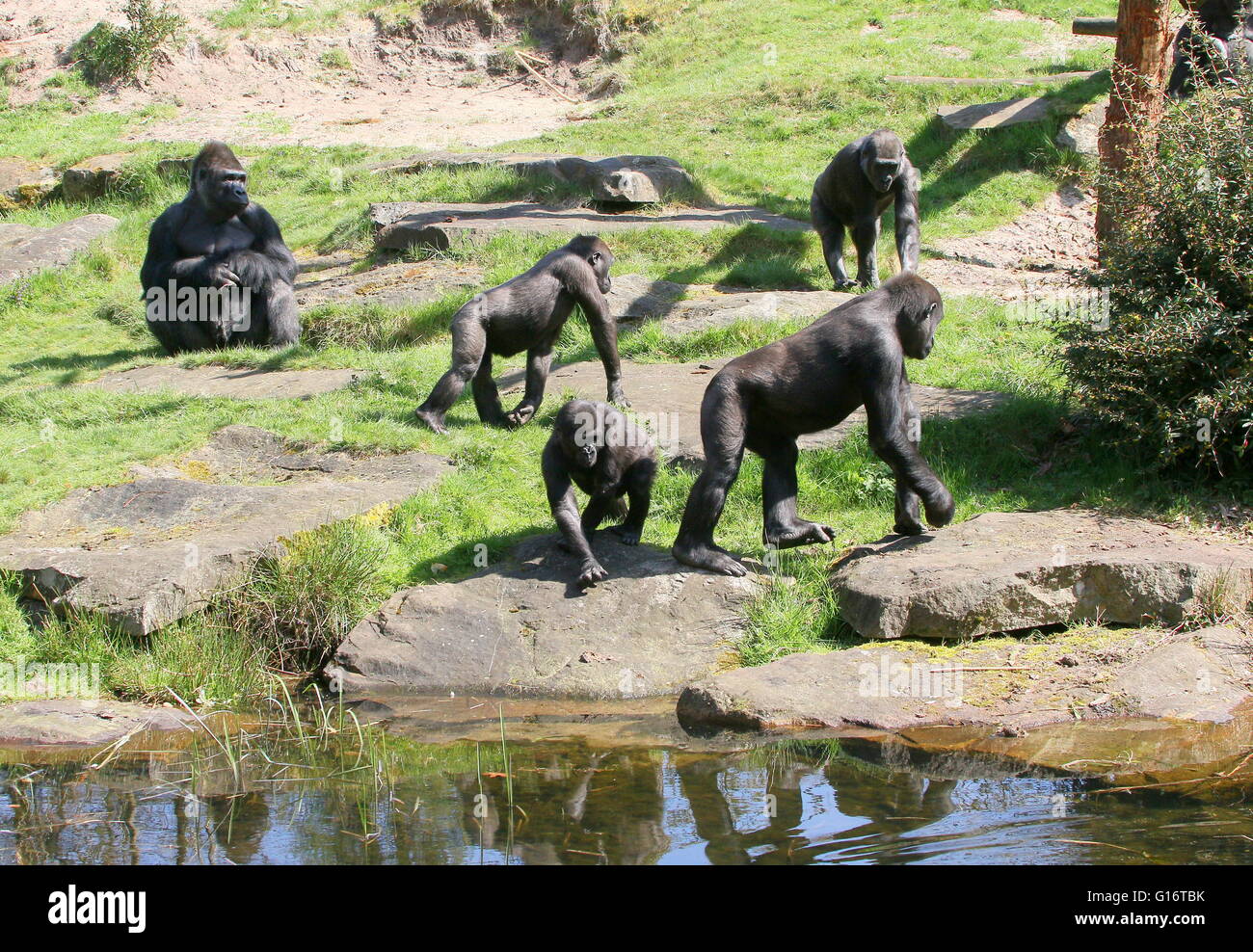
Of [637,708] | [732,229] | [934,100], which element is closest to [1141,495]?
[637,708]

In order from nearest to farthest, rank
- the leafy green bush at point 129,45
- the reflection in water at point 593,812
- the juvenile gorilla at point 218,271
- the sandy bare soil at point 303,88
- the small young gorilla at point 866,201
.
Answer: the reflection in water at point 593,812 → the small young gorilla at point 866,201 → the juvenile gorilla at point 218,271 → the sandy bare soil at point 303,88 → the leafy green bush at point 129,45

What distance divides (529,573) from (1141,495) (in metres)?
3.61

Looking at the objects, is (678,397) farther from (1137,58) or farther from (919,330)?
Answer: (1137,58)

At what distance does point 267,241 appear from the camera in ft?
39.4

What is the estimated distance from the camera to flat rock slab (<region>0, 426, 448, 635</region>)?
21.7 feet

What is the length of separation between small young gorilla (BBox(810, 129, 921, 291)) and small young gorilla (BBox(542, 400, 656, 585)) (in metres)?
5.42

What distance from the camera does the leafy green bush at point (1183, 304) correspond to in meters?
7.04

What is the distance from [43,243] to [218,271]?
516 centimetres

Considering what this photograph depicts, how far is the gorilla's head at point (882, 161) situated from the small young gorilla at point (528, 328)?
3456mm

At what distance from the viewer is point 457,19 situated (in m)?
23.0

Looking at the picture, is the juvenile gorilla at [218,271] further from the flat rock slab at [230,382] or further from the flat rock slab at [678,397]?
the flat rock slab at [678,397]

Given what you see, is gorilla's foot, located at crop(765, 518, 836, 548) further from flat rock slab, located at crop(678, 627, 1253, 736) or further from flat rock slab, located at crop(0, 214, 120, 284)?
flat rock slab, located at crop(0, 214, 120, 284)

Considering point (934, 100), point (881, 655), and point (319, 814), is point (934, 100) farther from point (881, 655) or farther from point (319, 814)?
Result: point (319, 814)

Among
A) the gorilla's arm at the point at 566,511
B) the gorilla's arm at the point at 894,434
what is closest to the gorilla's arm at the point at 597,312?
the gorilla's arm at the point at 566,511
